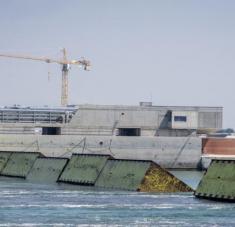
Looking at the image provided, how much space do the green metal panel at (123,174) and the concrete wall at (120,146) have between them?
47389 millimetres

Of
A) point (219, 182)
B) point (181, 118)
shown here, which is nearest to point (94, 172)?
point (219, 182)

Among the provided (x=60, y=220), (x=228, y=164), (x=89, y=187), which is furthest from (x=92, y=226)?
(x=89, y=187)

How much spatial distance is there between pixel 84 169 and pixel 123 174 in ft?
26.7

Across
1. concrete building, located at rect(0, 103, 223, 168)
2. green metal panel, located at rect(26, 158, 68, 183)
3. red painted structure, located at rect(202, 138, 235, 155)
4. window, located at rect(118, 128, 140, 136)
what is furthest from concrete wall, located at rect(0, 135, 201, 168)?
green metal panel, located at rect(26, 158, 68, 183)

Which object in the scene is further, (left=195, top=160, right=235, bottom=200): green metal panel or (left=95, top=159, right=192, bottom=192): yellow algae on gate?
(left=95, top=159, right=192, bottom=192): yellow algae on gate

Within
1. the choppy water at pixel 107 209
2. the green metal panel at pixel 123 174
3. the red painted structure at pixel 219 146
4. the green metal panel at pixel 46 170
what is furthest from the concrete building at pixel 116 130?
the choppy water at pixel 107 209

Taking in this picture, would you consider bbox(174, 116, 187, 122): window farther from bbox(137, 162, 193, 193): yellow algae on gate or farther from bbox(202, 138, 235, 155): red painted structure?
bbox(137, 162, 193, 193): yellow algae on gate

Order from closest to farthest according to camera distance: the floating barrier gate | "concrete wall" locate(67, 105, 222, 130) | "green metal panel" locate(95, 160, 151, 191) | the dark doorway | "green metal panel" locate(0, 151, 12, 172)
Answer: the floating barrier gate, "green metal panel" locate(95, 160, 151, 191), "green metal panel" locate(0, 151, 12, 172), the dark doorway, "concrete wall" locate(67, 105, 222, 130)

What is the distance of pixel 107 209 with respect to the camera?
60.6 metres

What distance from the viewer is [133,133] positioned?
14138cm

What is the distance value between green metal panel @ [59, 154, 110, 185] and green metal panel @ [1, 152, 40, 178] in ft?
28.3

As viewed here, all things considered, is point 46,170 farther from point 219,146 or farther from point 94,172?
point 219,146

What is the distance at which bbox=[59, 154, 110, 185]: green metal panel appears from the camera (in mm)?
84438

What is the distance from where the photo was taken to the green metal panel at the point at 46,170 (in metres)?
91.8
